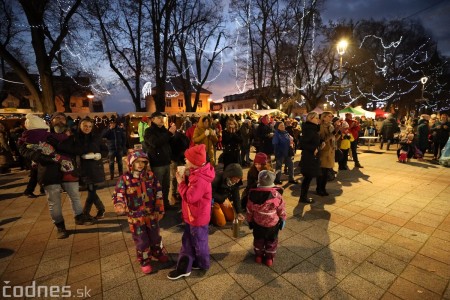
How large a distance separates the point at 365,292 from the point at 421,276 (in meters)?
0.86

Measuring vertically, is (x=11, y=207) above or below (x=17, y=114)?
below

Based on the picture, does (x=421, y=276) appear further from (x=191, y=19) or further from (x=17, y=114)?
(x=191, y=19)

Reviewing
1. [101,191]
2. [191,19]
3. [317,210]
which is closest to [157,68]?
[191,19]

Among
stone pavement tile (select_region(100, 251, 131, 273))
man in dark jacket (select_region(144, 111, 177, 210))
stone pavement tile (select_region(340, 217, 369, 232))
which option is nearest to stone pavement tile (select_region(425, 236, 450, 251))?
stone pavement tile (select_region(340, 217, 369, 232))

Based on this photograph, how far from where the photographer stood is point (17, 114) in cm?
1289

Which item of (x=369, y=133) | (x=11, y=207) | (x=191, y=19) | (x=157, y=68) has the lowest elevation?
(x=11, y=207)

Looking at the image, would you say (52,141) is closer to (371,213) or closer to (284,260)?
(284,260)

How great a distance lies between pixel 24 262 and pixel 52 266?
0.53 meters

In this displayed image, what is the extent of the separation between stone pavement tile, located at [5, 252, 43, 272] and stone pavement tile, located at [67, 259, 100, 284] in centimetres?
71

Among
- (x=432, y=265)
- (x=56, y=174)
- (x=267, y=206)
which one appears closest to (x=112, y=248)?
(x=56, y=174)

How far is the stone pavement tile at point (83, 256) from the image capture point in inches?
124

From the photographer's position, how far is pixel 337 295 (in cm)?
243

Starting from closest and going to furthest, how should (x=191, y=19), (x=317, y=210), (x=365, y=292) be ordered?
(x=365, y=292) → (x=317, y=210) → (x=191, y=19)

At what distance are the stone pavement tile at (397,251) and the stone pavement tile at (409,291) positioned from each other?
0.55 meters
